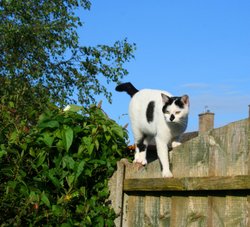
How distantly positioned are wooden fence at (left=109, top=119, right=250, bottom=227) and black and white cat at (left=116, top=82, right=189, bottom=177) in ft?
0.57

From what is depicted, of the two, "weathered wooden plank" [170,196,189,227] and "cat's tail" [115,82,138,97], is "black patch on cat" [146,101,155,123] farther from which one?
"weathered wooden plank" [170,196,189,227]

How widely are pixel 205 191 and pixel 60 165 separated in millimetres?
1528

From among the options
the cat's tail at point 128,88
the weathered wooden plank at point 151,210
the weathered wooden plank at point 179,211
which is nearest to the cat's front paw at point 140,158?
the weathered wooden plank at point 151,210

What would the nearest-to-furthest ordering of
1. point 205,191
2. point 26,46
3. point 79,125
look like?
point 205,191
point 79,125
point 26,46

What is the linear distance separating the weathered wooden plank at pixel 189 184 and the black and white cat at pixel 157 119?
10cm

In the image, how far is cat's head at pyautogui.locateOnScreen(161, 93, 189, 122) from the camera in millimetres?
4430

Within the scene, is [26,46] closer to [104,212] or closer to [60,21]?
[60,21]

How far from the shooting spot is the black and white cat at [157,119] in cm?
443

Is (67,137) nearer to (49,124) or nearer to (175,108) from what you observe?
(49,124)

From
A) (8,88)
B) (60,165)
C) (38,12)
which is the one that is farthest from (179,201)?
(38,12)

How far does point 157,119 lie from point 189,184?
1011mm

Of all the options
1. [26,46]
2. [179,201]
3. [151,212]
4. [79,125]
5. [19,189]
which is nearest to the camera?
[179,201]

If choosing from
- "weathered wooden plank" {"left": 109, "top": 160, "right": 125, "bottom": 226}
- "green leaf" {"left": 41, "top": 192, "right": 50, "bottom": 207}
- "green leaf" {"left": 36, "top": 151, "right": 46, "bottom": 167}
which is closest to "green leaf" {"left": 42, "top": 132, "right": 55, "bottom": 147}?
"green leaf" {"left": 36, "top": 151, "right": 46, "bottom": 167}

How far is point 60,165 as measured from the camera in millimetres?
4809
